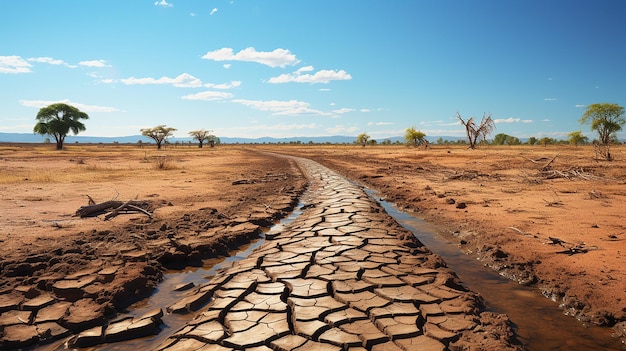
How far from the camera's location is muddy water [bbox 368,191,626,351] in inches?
107

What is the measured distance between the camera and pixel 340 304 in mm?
3129

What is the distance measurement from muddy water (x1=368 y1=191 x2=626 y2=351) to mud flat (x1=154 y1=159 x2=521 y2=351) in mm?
202

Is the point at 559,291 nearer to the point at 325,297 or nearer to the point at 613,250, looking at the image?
the point at 613,250

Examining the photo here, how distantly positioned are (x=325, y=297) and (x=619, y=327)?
7.84 feet

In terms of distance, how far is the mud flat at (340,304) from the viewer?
2.58 meters

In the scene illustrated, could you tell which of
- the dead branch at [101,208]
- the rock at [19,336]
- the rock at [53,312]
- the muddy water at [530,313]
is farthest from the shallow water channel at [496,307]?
the dead branch at [101,208]

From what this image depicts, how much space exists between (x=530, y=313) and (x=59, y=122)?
5435cm

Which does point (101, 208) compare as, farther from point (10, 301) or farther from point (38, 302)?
point (38, 302)

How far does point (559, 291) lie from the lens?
3574 mm

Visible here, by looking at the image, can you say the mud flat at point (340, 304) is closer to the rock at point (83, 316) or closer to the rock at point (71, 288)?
the rock at point (83, 316)

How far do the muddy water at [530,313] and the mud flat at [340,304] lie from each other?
0.66ft

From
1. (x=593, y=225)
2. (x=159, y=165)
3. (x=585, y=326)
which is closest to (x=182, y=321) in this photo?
(x=585, y=326)

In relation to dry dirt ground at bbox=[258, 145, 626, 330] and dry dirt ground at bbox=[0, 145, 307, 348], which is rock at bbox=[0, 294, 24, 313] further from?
dry dirt ground at bbox=[258, 145, 626, 330]

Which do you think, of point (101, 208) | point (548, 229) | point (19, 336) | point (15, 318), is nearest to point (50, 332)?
point (19, 336)
